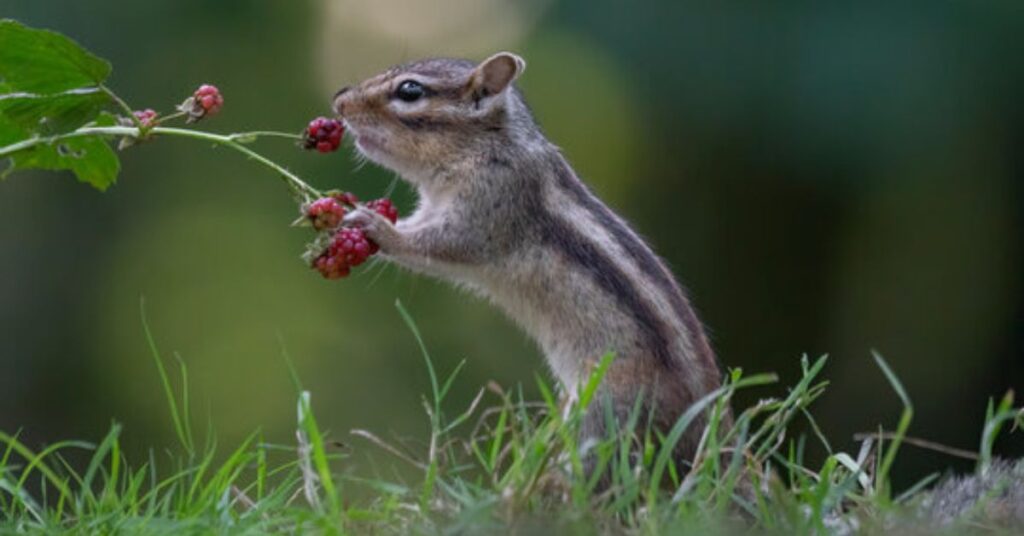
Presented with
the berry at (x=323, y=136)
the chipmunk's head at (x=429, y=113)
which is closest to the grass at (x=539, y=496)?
the berry at (x=323, y=136)

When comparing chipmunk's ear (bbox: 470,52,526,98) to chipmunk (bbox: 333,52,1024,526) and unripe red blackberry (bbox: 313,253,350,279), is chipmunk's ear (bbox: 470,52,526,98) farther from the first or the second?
unripe red blackberry (bbox: 313,253,350,279)

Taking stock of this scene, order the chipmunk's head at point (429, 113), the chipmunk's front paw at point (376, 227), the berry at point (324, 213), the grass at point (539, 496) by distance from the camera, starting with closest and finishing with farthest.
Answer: the grass at point (539, 496)
the berry at point (324, 213)
the chipmunk's front paw at point (376, 227)
the chipmunk's head at point (429, 113)

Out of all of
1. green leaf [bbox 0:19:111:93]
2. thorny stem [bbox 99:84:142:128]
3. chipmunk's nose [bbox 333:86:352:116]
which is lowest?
chipmunk's nose [bbox 333:86:352:116]

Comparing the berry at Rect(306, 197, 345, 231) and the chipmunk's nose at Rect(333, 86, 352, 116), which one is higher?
the chipmunk's nose at Rect(333, 86, 352, 116)

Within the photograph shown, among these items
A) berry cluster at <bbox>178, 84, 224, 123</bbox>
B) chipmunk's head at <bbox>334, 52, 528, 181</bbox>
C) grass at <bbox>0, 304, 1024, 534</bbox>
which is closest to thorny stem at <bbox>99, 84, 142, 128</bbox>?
berry cluster at <bbox>178, 84, 224, 123</bbox>

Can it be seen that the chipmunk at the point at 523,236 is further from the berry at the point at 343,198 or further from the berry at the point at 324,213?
the berry at the point at 324,213
